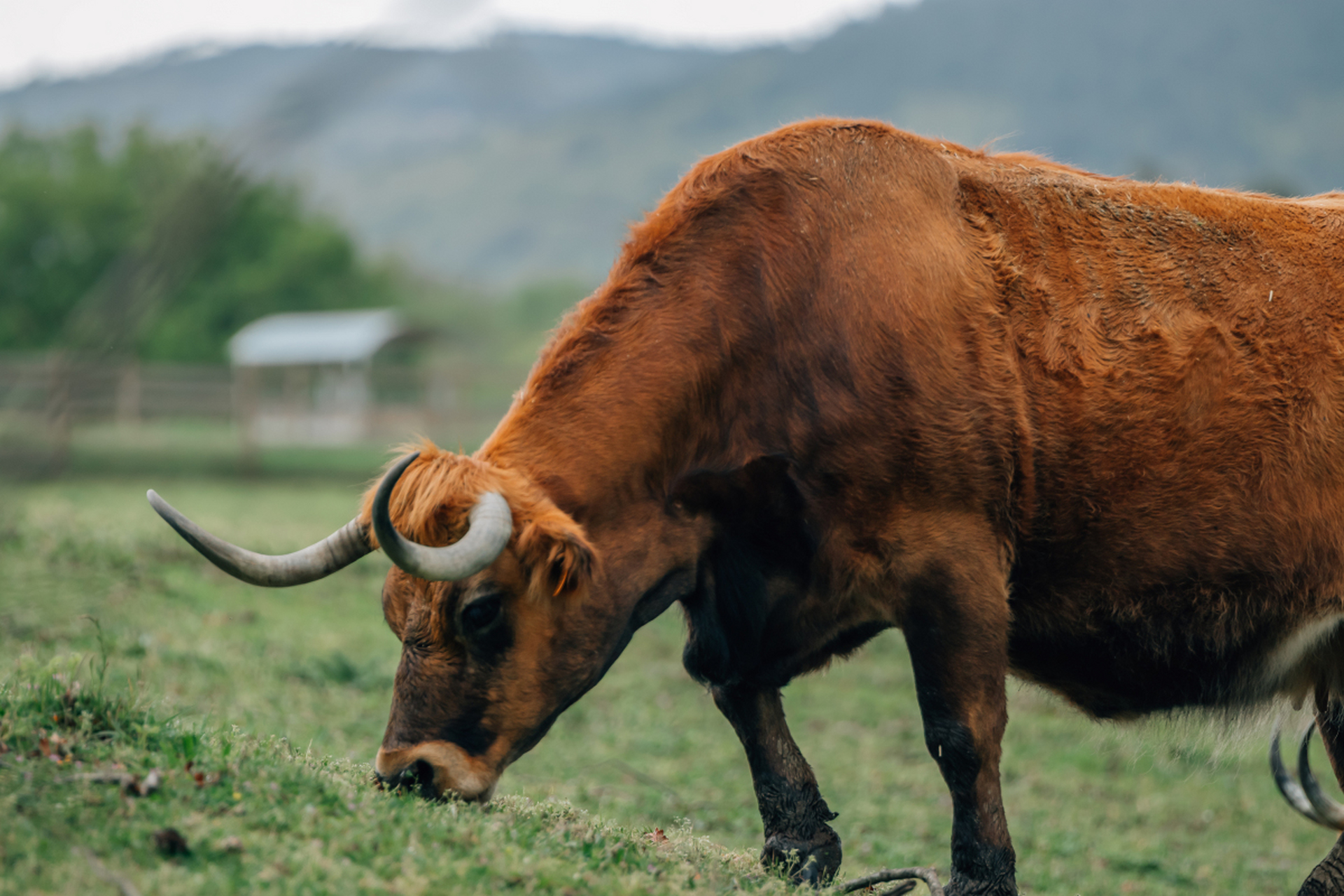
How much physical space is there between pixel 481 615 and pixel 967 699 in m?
1.65

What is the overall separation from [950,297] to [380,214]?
4.20 meters

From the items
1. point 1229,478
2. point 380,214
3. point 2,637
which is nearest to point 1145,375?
point 1229,478

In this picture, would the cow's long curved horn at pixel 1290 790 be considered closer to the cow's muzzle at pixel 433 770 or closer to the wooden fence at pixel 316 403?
the cow's muzzle at pixel 433 770

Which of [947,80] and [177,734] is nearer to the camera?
[177,734]

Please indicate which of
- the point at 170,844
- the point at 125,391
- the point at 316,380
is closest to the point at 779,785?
the point at 170,844

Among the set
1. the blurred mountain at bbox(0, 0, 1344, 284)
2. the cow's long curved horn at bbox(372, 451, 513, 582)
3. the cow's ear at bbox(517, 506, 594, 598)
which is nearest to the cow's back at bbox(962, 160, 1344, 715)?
the blurred mountain at bbox(0, 0, 1344, 284)

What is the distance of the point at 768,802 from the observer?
438 cm

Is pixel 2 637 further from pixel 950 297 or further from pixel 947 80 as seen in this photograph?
pixel 947 80

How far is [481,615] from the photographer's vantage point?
371cm

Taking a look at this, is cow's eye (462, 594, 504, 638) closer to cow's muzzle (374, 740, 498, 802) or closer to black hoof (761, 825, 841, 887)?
cow's muzzle (374, 740, 498, 802)

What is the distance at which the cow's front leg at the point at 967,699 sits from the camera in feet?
12.3

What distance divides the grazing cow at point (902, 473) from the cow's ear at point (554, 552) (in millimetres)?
12

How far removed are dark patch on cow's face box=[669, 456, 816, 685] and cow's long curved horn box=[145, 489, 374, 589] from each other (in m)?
1.09

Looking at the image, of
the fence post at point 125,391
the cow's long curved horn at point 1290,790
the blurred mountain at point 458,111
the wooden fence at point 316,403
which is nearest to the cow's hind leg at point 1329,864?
the cow's long curved horn at point 1290,790
